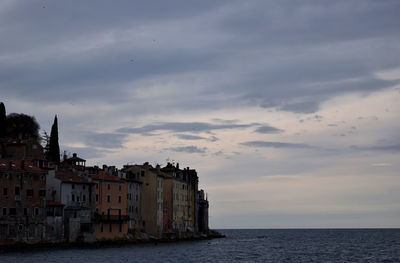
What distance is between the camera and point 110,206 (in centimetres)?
11562

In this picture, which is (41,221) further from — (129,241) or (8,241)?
(129,241)

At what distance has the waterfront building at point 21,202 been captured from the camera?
3696 inches

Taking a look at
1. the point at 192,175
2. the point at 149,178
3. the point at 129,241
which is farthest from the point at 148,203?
the point at 192,175

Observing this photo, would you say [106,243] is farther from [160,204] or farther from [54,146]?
[54,146]

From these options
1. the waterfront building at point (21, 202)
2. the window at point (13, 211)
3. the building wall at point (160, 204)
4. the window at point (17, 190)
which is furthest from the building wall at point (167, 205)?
the window at point (13, 211)

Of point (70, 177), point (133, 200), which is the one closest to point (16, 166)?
point (70, 177)

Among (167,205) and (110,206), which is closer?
(110,206)

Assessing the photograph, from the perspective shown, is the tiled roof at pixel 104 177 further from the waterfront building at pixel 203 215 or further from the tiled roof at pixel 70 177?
the waterfront building at pixel 203 215

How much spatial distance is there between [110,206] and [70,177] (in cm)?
1201

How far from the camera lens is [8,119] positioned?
148375mm

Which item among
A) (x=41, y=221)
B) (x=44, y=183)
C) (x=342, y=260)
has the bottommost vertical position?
(x=342, y=260)

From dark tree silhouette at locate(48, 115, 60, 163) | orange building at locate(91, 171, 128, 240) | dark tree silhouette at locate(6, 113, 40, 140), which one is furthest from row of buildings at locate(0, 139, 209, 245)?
dark tree silhouette at locate(6, 113, 40, 140)

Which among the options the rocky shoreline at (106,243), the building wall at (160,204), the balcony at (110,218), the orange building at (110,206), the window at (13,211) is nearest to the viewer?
the rocky shoreline at (106,243)

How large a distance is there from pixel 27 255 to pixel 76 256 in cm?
683
